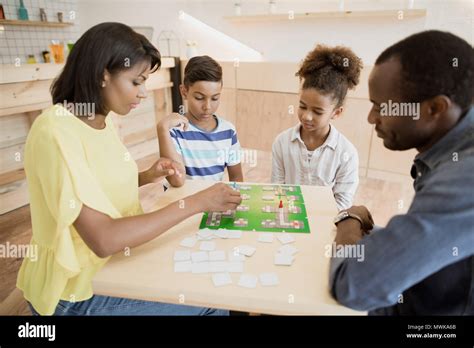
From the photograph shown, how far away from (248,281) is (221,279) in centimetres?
7

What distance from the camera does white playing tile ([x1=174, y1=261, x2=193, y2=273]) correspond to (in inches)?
33.4

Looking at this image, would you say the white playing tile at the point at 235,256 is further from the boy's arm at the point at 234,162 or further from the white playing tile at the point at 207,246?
the boy's arm at the point at 234,162

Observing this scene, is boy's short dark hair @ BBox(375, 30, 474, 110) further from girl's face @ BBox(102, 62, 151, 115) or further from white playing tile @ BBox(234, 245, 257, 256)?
girl's face @ BBox(102, 62, 151, 115)

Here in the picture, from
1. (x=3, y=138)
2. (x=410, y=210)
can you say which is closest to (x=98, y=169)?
(x=410, y=210)

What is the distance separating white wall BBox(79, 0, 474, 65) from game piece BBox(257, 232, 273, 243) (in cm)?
306

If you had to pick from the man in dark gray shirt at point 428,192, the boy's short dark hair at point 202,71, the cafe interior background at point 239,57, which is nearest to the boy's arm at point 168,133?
the boy's short dark hair at point 202,71

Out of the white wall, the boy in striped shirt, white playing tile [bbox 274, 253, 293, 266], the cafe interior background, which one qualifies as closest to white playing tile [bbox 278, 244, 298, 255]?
white playing tile [bbox 274, 253, 293, 266]

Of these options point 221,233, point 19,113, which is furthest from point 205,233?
A: point 19,113

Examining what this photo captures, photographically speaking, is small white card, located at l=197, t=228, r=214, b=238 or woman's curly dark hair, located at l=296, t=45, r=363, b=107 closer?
small white card, located at l=197, t=228, r=214, b=238

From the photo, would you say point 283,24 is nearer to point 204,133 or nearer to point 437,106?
point 204,133

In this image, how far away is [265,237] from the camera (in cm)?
98
